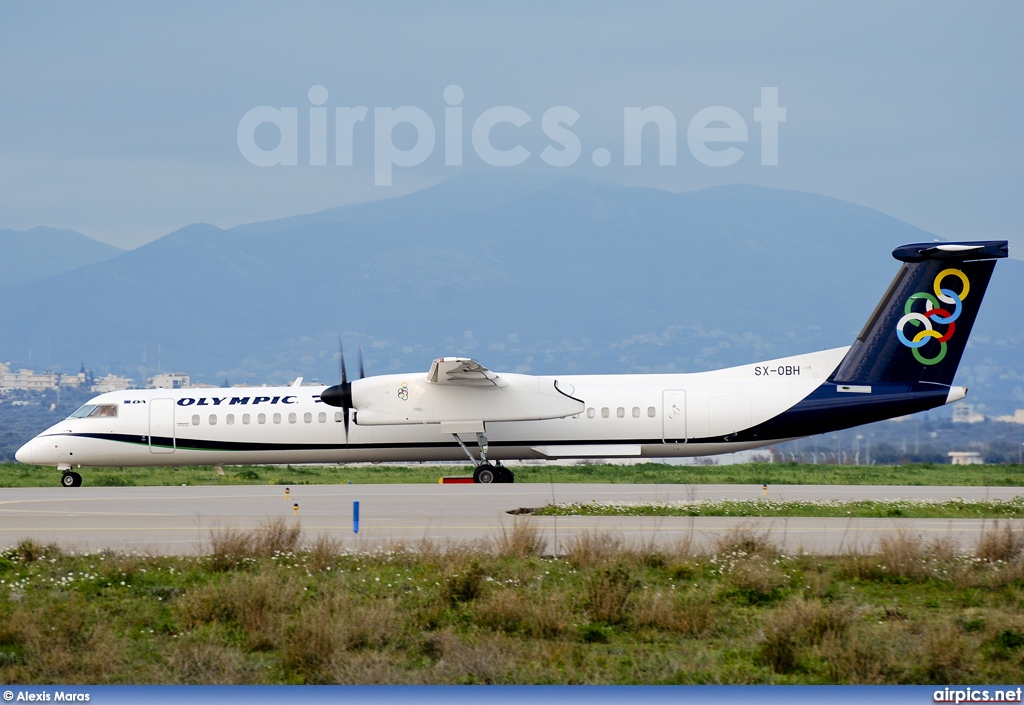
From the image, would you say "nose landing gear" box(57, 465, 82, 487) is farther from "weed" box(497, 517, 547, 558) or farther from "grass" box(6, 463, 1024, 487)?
"weed" box(497, 517, 547, 558)

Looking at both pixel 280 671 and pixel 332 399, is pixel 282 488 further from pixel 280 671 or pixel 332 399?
pixel 280 671

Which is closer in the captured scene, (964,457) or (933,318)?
(933,318)

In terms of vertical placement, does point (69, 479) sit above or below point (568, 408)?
below

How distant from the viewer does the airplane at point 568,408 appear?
3062 cm

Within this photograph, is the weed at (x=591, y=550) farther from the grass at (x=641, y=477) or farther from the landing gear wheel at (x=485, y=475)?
the grass at (x=641, y=477)

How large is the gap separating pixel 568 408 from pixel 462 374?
9.95 ft

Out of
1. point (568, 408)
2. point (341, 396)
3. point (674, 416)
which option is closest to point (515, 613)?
point (568, 408)

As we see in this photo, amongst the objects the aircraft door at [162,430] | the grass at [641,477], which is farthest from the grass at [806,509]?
the aircraft door at [162,430]

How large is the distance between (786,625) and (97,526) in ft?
46.5

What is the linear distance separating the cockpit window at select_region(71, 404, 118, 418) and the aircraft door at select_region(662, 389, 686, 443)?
634 inches

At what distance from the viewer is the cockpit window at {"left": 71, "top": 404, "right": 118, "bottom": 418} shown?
34.5 meters

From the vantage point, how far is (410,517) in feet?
73.2

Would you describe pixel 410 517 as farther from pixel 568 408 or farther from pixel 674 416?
pixel 674 416

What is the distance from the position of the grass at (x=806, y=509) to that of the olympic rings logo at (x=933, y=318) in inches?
277
